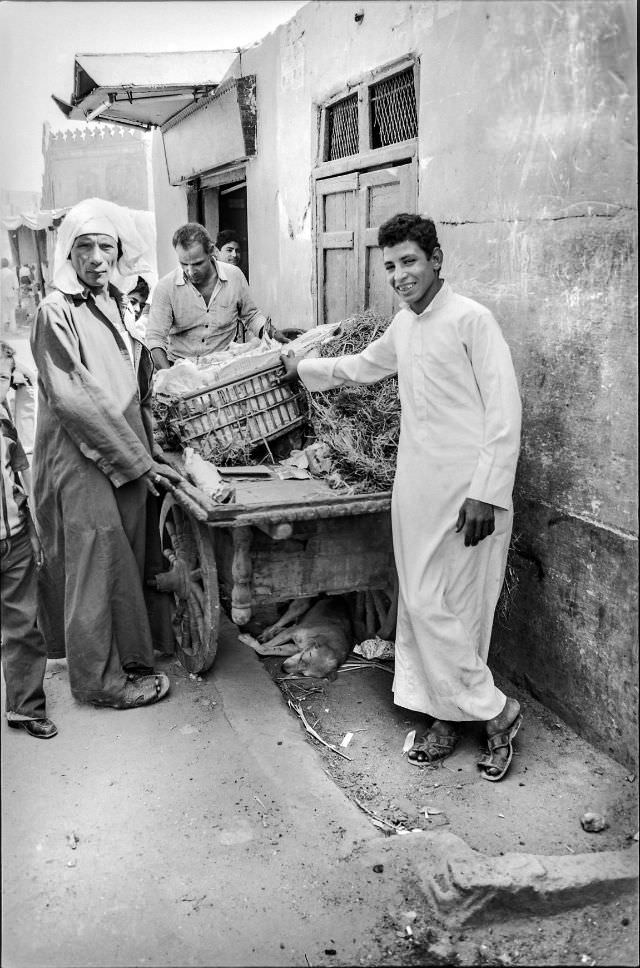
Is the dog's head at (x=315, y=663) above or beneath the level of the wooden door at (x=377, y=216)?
beneath

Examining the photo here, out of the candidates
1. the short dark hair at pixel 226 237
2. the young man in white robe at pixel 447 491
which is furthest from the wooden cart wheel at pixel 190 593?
the short dark hair at pixel 226 237

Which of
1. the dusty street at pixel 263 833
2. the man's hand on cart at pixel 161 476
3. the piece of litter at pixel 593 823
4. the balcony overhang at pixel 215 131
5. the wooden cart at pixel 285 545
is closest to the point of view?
the dusty street at pixel 263 833

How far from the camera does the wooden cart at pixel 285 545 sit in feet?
10.4

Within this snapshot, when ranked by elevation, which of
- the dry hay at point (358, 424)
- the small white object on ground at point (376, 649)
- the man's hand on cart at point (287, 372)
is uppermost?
the man's hand on cart at point (287, 372)

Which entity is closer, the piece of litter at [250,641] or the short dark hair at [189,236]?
the piece of litter at [250,641]

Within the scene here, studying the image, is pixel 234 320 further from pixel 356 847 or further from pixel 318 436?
pixel 356 847

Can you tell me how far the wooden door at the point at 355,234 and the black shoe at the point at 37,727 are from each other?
2866 mm

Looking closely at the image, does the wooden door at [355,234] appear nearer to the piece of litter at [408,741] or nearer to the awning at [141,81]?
the awning at [141,81]

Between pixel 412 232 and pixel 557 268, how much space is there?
2.22 ft

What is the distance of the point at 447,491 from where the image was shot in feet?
10.2

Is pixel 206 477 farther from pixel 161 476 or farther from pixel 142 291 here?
pixel 142 291

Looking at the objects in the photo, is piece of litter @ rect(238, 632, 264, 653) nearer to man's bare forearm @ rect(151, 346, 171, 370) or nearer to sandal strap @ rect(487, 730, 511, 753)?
sandal strap @ rect(487, 730, 511, 753)

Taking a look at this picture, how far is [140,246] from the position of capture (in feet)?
11.7

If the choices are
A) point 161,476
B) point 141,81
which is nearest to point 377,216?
point 161,476
